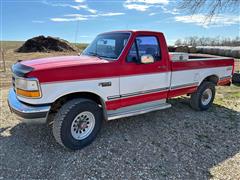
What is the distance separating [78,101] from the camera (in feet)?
12.4

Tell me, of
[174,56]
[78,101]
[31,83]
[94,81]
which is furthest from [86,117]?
[174,56]

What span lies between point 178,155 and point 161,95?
4.82 feet

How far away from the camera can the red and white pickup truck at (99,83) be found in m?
3.46

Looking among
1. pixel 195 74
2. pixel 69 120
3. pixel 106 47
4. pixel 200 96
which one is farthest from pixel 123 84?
pixel 200 96

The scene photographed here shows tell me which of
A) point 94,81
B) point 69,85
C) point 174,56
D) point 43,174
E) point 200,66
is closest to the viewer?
point 43,174

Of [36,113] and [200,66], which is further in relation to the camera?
[200,66]

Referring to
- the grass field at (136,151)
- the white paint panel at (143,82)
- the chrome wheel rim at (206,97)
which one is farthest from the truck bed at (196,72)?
the grass field at (136,151)

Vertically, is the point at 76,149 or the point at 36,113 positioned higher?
the point at 36,113

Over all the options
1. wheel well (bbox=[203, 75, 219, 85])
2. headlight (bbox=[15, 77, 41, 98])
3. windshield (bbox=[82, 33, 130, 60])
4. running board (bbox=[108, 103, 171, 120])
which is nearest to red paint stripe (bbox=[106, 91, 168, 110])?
running board (bbox=[108, 103, 171, 120])

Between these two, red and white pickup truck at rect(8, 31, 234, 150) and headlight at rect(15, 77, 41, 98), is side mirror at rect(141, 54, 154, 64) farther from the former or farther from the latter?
headlight at rect(15, 77, 41, 98)

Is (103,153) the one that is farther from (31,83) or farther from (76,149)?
(31,83)

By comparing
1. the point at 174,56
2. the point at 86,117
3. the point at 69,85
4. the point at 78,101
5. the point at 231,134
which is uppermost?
the point at 174,56

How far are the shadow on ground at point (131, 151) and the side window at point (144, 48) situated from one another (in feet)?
4.92

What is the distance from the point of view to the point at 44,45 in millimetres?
28938
